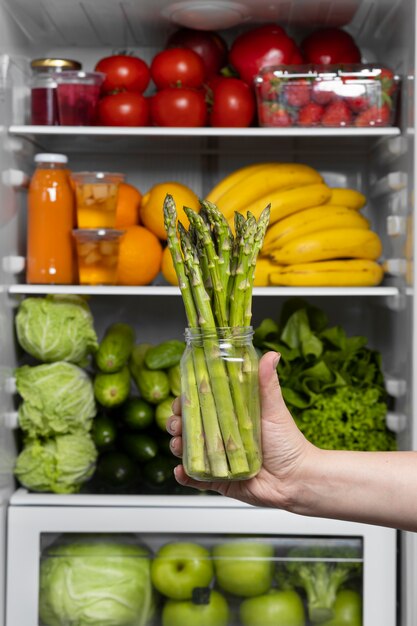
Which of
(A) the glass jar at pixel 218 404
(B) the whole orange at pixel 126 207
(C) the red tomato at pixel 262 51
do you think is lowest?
(A) the glass jar at pixel 218 404

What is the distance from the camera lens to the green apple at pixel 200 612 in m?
1.93

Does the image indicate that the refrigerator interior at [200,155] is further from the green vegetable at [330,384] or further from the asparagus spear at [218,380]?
the asparagus spear at [218,380]

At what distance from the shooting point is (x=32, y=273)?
6.46 feet

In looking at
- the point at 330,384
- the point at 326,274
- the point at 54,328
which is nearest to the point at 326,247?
the point at 326,274

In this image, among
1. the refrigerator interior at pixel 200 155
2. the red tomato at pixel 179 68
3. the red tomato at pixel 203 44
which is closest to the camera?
the refrigerator interior at pixel 200 155

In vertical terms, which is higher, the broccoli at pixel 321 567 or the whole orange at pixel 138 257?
the whole orange at pixel 138 257

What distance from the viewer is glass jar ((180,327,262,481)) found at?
1.00 metres

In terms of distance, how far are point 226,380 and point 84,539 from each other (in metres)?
1.09

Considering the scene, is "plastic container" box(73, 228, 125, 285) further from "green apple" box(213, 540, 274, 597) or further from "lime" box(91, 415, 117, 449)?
"green apple" box(213, 540, 274, 597)

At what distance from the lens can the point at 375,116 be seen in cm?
192

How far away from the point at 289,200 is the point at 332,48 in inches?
15.0

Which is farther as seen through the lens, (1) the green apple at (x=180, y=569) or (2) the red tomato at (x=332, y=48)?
(2) the red tomato at (x=332, y=48)

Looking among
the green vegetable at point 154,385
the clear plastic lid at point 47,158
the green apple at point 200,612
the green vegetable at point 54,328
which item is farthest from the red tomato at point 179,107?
the green apple at point 200,612

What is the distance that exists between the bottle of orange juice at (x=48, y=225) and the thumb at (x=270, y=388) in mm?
1013
